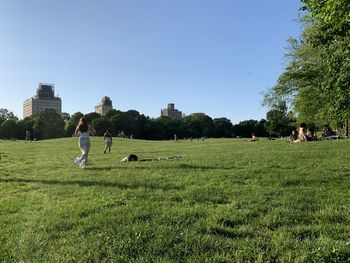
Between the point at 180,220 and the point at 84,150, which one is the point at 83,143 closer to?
the point at 84,150

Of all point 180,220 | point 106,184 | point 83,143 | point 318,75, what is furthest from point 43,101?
point 180,220

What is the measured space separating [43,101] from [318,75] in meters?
167

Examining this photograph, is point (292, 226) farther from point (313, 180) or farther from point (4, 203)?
point (4, 203)

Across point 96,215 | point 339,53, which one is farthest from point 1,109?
point 96,215

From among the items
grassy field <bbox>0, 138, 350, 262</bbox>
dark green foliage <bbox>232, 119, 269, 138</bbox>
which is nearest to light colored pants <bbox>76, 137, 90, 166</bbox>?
grassy field <bbox>0, 138, 350, 262</bbox>

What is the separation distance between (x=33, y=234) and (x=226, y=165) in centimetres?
1003

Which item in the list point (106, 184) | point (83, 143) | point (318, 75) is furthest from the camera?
point (318, 75)

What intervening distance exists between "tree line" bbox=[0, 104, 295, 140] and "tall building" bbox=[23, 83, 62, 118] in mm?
37051

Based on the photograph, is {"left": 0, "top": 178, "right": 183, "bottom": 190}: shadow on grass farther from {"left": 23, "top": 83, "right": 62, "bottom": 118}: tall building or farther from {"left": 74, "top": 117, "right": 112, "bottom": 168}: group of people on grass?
{"left": 23, "top": 83, "right": 62, "bottom": 118}: tall building

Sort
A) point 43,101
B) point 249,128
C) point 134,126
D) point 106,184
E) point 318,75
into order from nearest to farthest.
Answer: point 106,184 → point 318,75 → point 134,126 → point 249,128 → point 43,101

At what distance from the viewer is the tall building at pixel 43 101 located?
190 m

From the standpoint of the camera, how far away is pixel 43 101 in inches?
7648

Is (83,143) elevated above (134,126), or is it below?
below

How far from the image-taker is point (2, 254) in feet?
18.6
